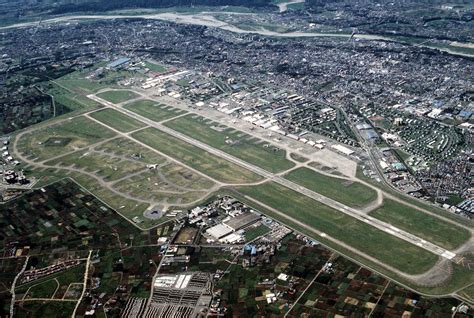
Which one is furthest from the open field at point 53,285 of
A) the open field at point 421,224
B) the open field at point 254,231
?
the open field at point 421,224

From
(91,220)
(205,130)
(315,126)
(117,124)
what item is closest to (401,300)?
(91,220)

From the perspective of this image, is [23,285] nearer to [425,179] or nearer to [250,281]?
[250,281]

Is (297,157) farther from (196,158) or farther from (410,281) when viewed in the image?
(410,281)

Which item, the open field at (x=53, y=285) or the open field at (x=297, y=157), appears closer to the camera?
the open field at (x=53, y=285)

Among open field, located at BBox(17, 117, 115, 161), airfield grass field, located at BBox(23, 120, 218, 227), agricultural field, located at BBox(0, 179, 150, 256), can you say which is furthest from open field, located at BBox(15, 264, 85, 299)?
open field, located at BBox(17, 117, 115, 161)

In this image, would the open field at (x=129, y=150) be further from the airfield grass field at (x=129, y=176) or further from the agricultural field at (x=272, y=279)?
the agricultural field at (x=272, y=279)

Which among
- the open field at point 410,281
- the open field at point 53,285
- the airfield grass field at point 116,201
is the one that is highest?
the open field at point 410,281

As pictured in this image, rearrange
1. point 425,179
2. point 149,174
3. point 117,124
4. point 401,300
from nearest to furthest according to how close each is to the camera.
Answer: point 401,300, point 425,179, point 149,174, point 117,124

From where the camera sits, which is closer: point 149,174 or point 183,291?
point 183,291

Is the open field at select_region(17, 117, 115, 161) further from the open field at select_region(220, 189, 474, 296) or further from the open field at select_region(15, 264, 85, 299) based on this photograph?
the open field at select_region(220, 189, 474, 296)
